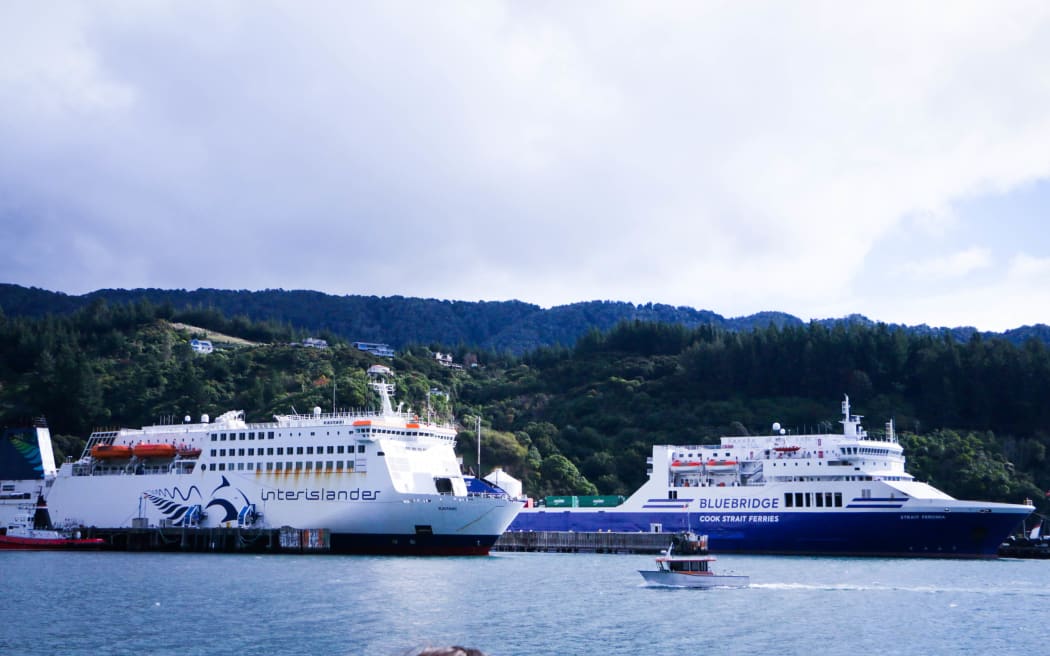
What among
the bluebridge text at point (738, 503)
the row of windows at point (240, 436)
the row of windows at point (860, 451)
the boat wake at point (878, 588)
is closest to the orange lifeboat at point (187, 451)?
the row of windows at point (240, 436)

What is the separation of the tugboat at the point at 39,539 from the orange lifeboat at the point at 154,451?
4.99 meters

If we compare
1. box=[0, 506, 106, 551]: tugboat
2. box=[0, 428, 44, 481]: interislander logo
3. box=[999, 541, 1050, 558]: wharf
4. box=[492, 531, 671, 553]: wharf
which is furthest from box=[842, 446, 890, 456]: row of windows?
box=[0, 428, 44, 481]: interislander logo

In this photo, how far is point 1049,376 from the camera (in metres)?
85.2

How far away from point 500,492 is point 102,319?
264 feet

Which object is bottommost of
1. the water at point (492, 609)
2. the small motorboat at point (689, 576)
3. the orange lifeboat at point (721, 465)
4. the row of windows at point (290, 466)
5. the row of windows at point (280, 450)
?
the water at point (492, 609)

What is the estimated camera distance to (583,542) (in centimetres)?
6475

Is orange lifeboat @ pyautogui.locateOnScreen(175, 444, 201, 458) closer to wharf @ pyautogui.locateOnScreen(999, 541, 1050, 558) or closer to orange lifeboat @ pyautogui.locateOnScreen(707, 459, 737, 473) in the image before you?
orange lifeboat @ pyautogui.locateOnScreen(707, 459, 737, 473)

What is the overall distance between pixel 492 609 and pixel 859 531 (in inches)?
1210

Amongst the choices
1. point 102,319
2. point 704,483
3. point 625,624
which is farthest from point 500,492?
point 102,319

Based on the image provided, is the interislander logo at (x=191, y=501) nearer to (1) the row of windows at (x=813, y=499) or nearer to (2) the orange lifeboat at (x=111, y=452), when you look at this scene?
(2) the orange lifeboat at (x=111, y=452)

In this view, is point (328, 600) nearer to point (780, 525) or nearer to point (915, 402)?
point (780, 525)

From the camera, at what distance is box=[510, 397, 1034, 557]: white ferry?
55.6m

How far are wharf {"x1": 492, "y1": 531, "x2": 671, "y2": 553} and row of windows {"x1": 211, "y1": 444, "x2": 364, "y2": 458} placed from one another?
14.8m

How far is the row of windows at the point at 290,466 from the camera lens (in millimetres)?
53344
